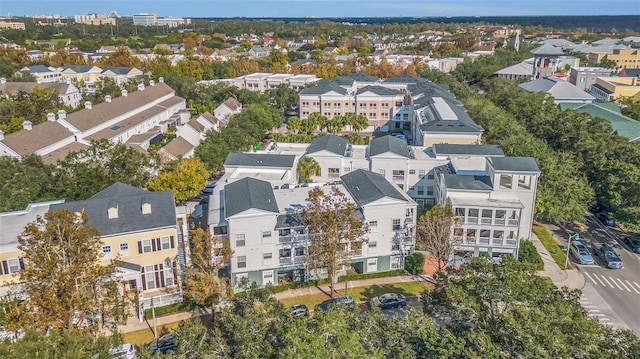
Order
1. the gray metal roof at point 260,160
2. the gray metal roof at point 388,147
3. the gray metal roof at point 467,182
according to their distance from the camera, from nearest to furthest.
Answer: the gray metal roof at point 467,182
the gray metal roof at point 260,160
the gray metal roof at point 388,147

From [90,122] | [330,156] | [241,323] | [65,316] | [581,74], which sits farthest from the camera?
[581,74]

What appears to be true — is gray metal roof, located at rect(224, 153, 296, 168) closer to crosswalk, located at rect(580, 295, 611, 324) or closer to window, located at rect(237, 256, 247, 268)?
window, located at rect(237, 256, 247, 268)

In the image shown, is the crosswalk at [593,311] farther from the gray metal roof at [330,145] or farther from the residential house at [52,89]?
the residential house at [52,89]

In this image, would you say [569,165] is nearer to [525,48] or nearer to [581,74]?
[581,74]

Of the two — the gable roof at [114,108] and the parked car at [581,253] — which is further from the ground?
the gable roof at [114,108]

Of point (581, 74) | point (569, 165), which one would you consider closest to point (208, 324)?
point (569, 165)

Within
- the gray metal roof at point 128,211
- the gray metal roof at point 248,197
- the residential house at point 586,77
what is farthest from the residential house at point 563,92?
the gray metal roof at point 128,211
